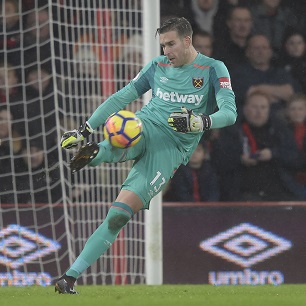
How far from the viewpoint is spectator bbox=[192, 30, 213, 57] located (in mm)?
10891

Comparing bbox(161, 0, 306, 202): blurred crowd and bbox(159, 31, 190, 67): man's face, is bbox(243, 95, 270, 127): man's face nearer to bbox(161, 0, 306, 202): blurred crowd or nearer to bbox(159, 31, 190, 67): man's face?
bbox(161, 0, 306, 202): blurred crowd

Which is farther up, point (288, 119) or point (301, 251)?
point (288, 119)

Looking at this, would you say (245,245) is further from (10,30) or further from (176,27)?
(10,30)

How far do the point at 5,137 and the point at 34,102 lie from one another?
18.7 inches

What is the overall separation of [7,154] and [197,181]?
196cm

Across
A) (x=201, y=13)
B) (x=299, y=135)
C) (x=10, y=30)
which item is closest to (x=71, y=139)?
(x=10, y=30)

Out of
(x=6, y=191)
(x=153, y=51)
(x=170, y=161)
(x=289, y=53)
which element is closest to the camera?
(x=170, y=161)

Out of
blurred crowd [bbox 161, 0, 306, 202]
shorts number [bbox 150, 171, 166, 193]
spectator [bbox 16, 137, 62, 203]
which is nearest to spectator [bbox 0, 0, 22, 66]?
spectator [bbox 16, 137, 62, 203]

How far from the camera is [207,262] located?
9.95 metres

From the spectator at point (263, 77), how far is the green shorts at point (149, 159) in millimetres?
3301

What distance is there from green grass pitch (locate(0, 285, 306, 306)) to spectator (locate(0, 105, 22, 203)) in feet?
7.70

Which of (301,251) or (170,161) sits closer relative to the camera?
(170,161)

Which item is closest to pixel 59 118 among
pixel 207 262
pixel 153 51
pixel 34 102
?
pixel 34 102

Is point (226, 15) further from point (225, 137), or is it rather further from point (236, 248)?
point (236, 248)
